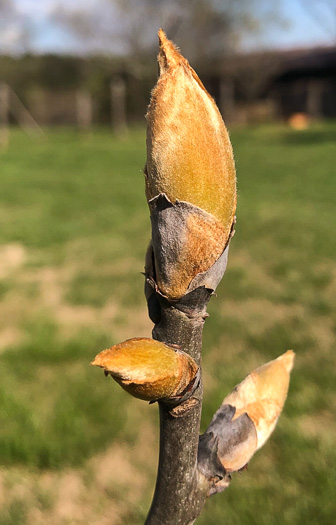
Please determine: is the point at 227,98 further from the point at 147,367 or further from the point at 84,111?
the point at 147,367

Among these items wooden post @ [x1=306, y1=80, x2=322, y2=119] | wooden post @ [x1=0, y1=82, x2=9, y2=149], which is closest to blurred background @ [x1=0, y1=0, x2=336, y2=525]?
wooden post @ [x1=0, y1=82, x2=9, y2=149]

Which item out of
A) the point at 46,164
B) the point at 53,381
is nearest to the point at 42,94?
the point at 46,164

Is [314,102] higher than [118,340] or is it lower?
higher

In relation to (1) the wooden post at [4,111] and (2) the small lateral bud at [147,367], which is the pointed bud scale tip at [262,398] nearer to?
(2) the small lateral bud at [147,367]

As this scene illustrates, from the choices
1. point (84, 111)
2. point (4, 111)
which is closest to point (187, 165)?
point (84, 111)

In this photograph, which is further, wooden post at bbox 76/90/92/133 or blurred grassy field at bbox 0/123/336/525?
wooden post at bbox 76/90/92/133

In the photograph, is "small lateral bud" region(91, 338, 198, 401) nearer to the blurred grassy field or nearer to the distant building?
the blurred grassy field
